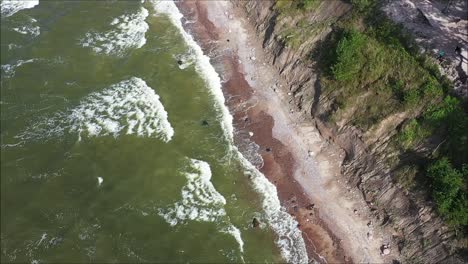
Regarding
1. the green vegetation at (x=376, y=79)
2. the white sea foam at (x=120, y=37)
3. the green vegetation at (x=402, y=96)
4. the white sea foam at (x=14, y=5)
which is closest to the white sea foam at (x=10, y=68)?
the white sea foam at (x=120, y=37)

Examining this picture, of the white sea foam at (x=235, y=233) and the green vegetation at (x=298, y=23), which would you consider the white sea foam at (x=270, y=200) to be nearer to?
the white sea foam at (x=235, y=233)

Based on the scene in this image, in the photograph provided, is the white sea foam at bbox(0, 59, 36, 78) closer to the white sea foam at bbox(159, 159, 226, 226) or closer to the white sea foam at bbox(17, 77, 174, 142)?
the white sea foam at bbox(17, 77, 174, 142)

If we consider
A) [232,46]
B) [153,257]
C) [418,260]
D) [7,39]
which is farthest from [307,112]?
[7,39]

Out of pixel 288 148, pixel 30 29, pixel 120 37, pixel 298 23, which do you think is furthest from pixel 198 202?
pixel 30 29

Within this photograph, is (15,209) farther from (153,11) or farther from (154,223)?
(153,11)

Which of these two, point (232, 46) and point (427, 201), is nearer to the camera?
point (427, 201)

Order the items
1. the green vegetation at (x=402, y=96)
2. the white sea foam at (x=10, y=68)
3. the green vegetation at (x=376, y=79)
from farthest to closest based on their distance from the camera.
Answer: the white sea foam at (x=10, y=68) → the green vegetation at (x=376, y=79) → the green vegetation at (x=402, y=96)
